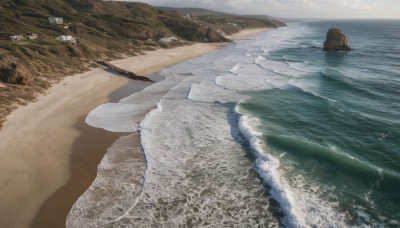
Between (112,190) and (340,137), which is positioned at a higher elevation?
(340,137)

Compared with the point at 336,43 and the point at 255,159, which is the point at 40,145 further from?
the point at 336,43

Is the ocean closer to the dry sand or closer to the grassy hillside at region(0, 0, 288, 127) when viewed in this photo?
the dry sand

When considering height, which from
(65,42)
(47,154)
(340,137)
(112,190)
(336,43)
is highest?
(336,43)

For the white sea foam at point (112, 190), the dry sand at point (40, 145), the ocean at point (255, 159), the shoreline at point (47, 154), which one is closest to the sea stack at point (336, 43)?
the ocean at point (255, 159)

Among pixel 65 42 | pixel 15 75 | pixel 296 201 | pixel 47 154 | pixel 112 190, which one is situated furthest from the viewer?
pixel 65 42

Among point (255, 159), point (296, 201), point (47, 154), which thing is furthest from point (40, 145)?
point (296, 201)

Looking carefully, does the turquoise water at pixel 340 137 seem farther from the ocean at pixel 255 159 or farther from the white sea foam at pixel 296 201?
the white sea foam at pixel 296 201
